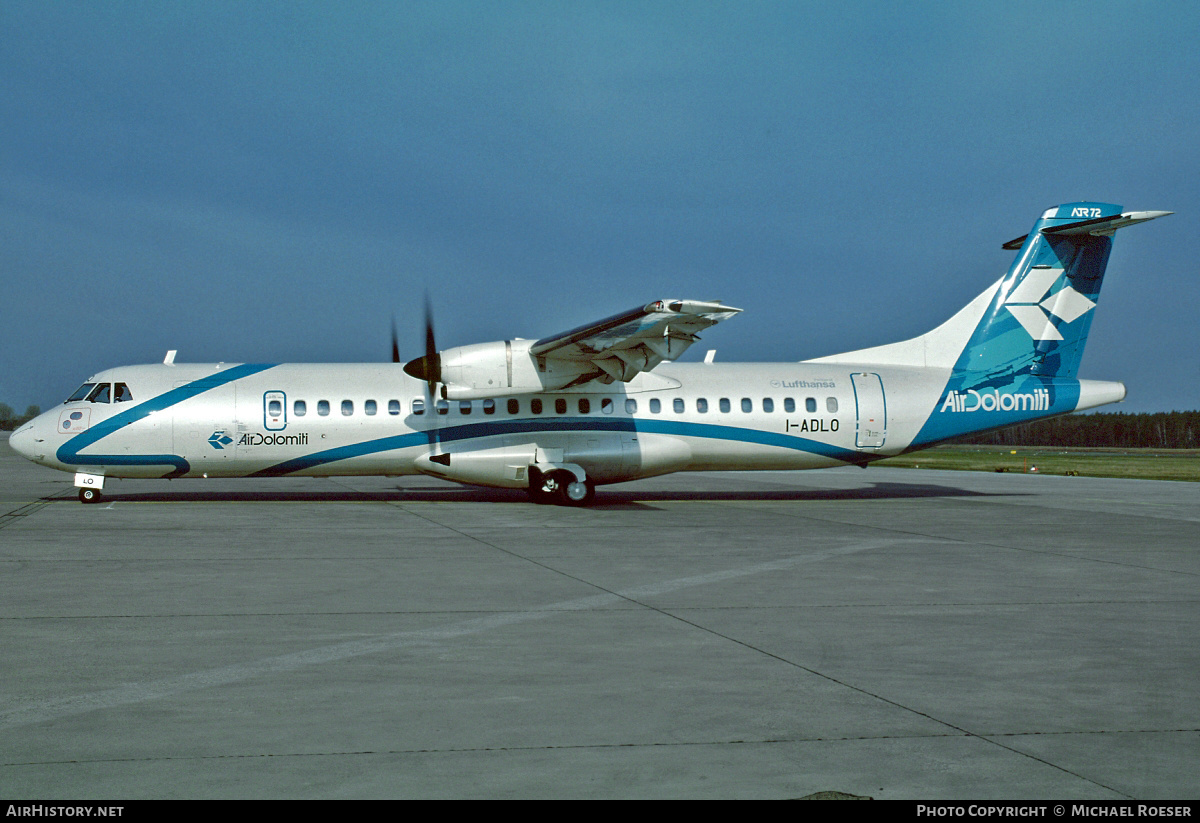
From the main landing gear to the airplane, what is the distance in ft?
0.10

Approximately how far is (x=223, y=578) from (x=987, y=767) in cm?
801

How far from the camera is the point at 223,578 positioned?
33.7 ft

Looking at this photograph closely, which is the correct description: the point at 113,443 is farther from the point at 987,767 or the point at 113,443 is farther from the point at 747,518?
the point at 987,767

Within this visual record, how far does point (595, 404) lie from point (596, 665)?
1440cm

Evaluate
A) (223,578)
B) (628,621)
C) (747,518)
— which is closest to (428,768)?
(628,621)

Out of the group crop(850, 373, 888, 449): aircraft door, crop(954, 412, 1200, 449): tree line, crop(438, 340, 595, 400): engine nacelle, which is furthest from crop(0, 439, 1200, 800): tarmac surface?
crop(954, 412, 1200, 449): tree line

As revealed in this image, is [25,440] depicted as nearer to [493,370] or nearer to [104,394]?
[104,394]

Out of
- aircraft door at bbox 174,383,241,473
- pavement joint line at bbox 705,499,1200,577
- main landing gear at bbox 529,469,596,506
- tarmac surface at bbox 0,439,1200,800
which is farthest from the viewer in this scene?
main landing gear at bbox 529,469,596,506

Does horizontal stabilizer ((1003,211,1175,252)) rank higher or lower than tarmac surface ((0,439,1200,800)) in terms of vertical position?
higher

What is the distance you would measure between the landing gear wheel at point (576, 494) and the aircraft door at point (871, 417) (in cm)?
595

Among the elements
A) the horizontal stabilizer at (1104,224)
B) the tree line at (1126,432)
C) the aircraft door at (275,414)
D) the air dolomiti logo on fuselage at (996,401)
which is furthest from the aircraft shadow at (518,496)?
the tree line at (1126,432)

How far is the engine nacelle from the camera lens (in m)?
19.3

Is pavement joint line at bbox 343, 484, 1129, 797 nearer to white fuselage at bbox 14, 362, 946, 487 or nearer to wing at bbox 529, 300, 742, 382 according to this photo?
wing at bbox 529, 300, 742, 382

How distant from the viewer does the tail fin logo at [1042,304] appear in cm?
2202
